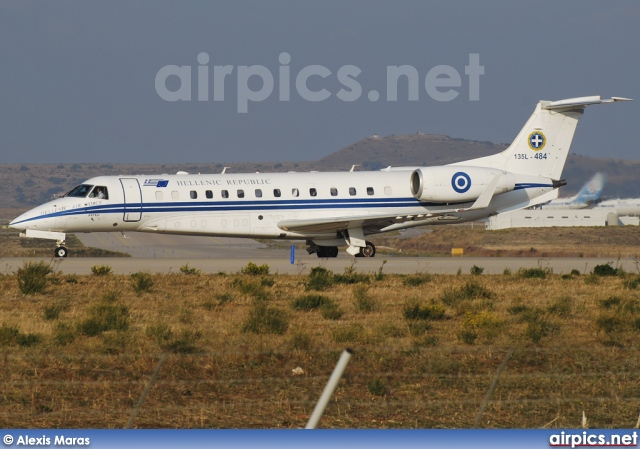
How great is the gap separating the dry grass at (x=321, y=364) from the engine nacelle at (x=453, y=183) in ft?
38.9

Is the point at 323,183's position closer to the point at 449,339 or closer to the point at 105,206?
the point at 105,206

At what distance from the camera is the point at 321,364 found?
13297mm

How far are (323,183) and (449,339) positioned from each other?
1779cm

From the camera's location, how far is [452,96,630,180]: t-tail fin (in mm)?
34688

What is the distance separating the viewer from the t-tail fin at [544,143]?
34688 millimetres

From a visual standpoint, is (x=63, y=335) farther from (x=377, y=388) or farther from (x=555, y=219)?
(x=555, y=219)

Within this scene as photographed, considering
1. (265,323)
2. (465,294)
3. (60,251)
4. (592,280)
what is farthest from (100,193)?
(265,323)

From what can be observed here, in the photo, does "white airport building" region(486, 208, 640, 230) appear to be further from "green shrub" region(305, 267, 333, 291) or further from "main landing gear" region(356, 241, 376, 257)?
"green shrub" region(305, 267, 333, 291)

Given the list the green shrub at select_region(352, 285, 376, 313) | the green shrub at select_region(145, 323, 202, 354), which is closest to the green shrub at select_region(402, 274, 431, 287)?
the green shrub at select_region(352, 285, 376, 313)

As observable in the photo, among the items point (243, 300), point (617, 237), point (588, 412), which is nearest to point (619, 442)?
point (588, 412)

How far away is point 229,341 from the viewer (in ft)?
49.9

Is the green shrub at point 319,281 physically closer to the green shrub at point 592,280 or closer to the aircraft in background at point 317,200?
the green shrub at point 592,280

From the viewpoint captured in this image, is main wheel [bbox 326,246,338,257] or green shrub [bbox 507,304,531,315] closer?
green shrub [bbox 507,304,531,315]

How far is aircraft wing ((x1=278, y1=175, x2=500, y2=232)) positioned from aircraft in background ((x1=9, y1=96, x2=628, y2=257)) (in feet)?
0.11
